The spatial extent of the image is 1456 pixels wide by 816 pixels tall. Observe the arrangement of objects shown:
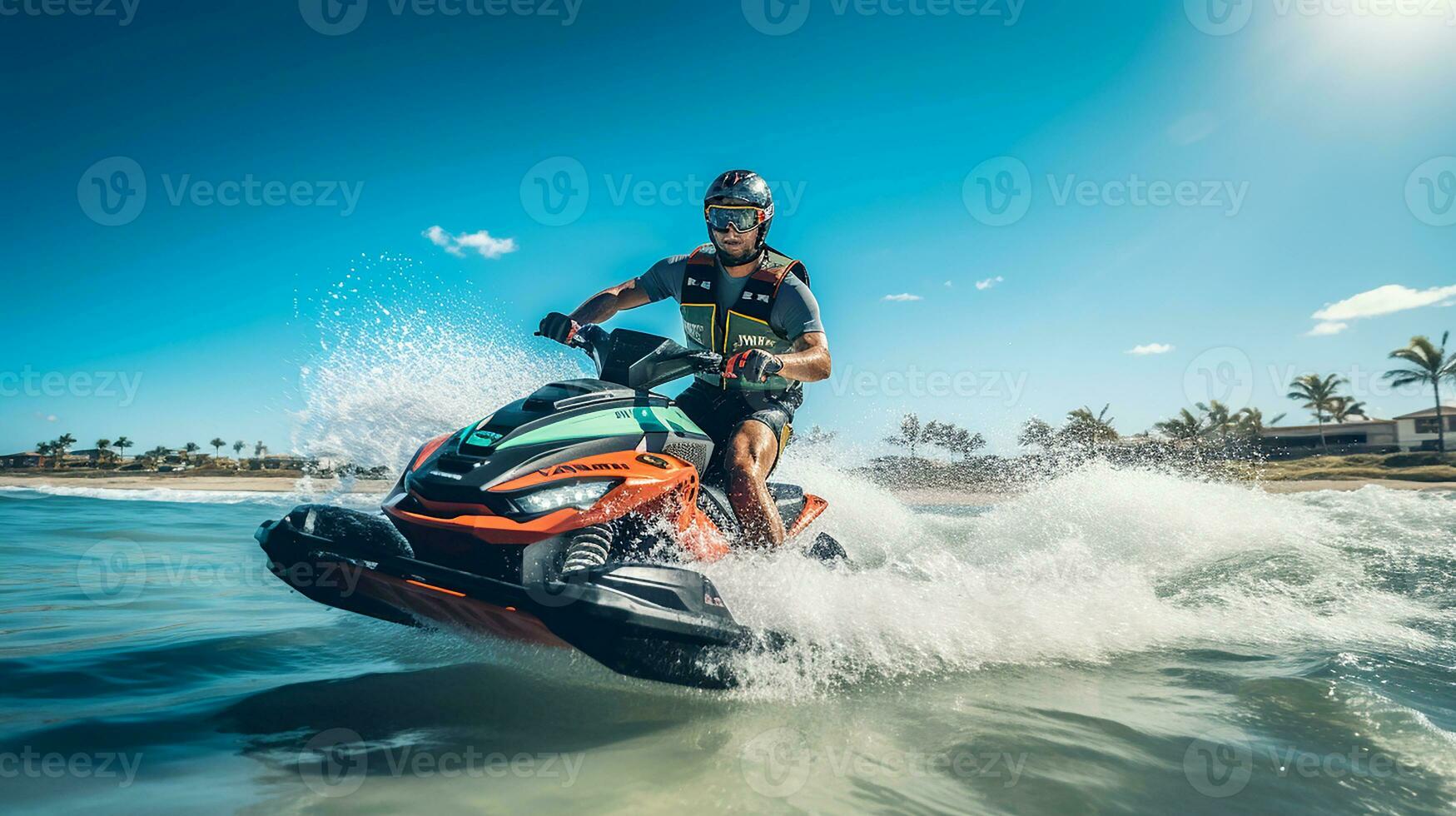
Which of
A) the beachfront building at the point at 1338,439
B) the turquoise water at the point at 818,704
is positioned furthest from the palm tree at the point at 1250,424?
the turquoise water at the point at 818,704

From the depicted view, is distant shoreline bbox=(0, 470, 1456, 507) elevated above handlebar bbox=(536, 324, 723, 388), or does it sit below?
below

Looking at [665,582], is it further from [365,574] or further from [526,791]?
[365,574]

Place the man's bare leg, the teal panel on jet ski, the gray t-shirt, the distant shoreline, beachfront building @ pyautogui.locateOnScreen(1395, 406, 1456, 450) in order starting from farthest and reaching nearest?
beachfront building @ pyautogui.locateOnScreen(1395, 406, 1456, 450), the distant shoreline, the gray t-shirt, the man's bare leg, the teal panel on jet ski

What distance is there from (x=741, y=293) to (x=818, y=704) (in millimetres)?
2127

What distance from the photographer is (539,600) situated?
2.41 meters

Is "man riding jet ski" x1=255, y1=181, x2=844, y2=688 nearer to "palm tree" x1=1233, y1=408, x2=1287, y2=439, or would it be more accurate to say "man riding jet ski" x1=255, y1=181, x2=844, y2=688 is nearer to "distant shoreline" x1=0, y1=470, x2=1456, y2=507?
"distant shoreline" x1=0, y1=470, x2=1456, y2=507

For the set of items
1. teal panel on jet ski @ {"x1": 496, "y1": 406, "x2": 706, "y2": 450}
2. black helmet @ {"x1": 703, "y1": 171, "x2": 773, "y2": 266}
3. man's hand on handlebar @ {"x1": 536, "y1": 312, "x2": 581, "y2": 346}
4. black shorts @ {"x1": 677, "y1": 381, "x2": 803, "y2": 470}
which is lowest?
teal panel on jet ski @ {"x1": 496, "y1": 406, "x2": 706, "y2": 450}

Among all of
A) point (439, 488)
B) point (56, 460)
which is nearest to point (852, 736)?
point (439, 488)

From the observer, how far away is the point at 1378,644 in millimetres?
3758

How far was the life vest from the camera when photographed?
3992 millimetres

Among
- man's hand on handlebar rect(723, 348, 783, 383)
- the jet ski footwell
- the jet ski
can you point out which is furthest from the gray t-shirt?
the jet ski footwell

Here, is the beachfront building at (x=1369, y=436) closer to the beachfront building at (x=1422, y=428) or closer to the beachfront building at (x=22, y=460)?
the beachfront building at (x=1422, y=428)

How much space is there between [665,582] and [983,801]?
3.86ft

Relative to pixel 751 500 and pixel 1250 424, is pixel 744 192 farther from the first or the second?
pixel 1250 424
